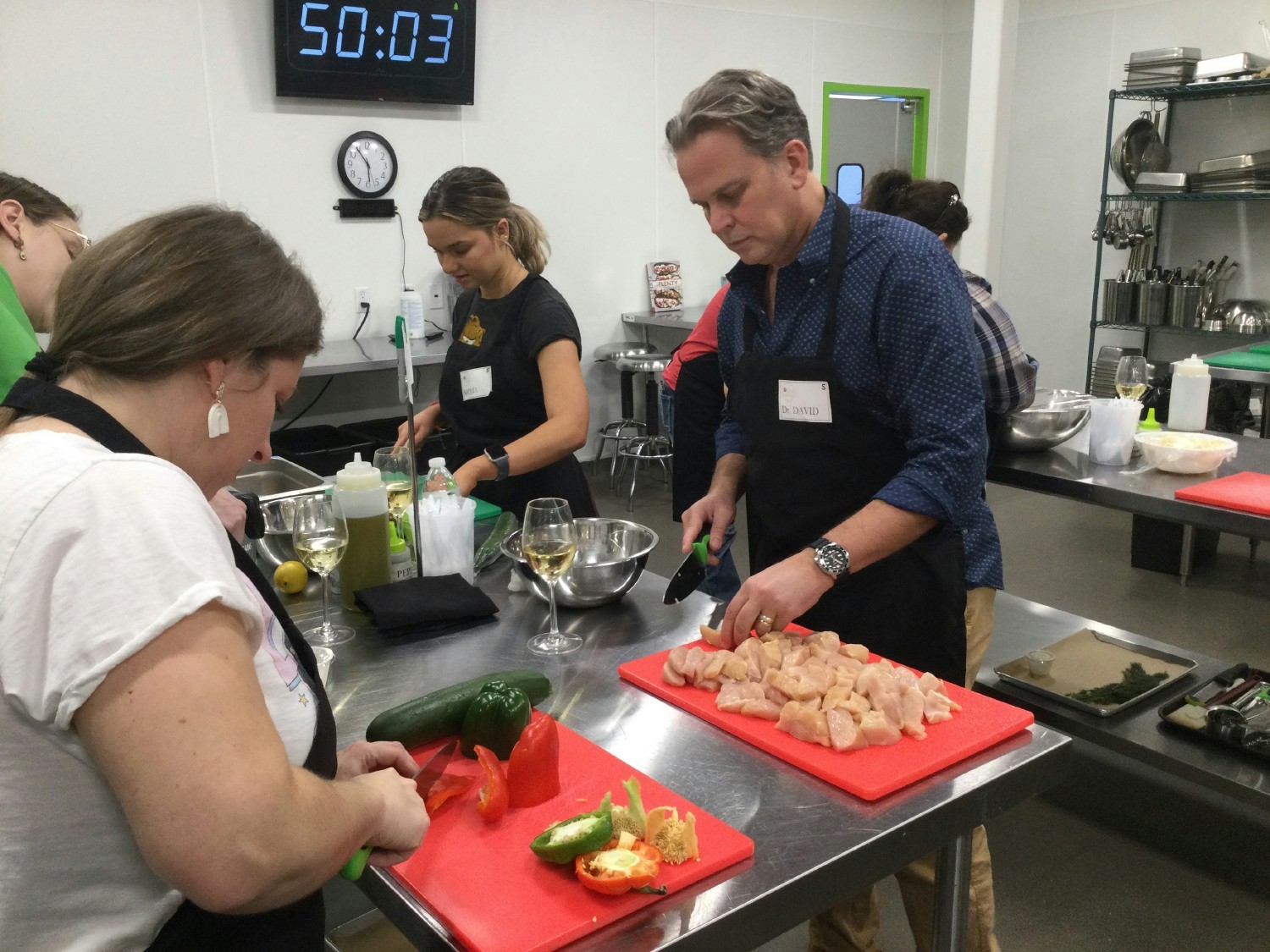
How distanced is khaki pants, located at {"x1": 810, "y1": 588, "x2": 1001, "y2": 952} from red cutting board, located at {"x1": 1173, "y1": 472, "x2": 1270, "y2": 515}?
0.66 meters

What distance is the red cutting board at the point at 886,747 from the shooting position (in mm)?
1236

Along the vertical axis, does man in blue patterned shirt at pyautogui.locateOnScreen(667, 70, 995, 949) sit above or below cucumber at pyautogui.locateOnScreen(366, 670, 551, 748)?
above

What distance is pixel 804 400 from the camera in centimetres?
183

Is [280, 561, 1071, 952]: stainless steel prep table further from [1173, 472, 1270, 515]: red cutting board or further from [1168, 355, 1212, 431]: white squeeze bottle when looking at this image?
[1168, 355, 1212, 431]: white squeeze bottle

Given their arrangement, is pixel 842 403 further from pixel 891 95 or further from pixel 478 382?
pixel 891 95

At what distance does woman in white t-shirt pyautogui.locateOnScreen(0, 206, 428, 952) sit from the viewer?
776mm

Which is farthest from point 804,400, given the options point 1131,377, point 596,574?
point 1131,377

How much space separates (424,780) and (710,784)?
340mm

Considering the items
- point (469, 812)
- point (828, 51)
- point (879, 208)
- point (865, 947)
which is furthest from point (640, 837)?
point (828, 51)

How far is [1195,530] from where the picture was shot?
467cm

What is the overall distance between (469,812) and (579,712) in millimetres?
284

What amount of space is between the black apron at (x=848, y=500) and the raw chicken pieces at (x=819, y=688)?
0.97 ft

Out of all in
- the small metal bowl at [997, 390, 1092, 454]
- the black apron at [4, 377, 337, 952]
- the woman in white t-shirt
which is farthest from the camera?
the small metal bowl at [997, 390, 1092, 454]

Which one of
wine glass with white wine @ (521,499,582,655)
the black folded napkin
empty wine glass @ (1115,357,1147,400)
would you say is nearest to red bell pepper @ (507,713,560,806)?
wine glass with white wine @ (521,499,582,655)
